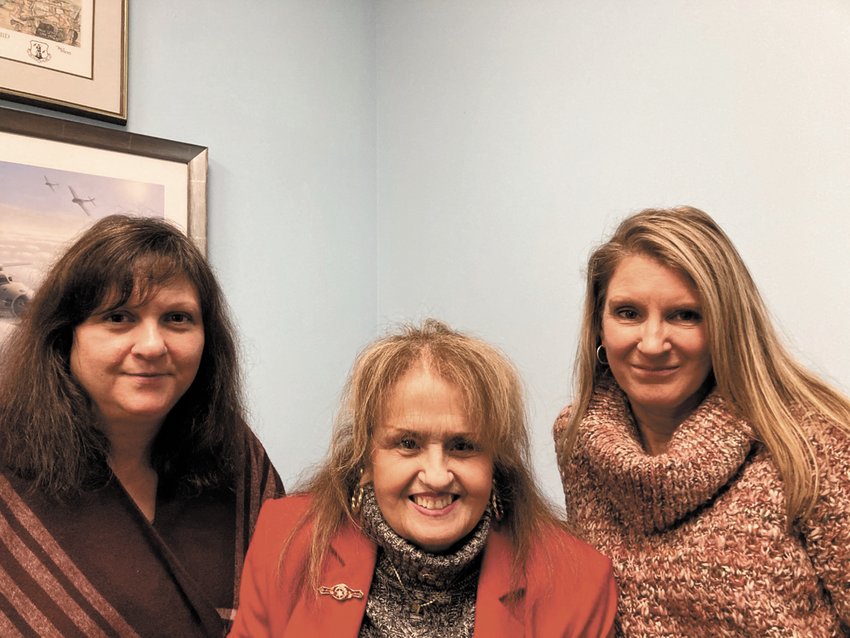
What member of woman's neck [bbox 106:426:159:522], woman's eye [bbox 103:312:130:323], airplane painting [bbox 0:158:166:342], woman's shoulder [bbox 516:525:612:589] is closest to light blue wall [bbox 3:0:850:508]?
airplane painting [bbox 0:158:166:342]

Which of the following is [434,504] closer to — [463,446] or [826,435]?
[463,446]

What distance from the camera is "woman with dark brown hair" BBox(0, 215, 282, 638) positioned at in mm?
1230

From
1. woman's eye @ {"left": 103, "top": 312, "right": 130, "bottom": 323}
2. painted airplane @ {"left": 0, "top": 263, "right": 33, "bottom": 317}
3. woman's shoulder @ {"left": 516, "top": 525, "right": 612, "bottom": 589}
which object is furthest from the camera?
A: painted airplane @ {"left": 0, "top": 263, "right": 33, "bottom": 317}

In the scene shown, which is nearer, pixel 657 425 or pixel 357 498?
pixel 357 498

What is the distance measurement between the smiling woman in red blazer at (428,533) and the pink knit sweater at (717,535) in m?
0.08

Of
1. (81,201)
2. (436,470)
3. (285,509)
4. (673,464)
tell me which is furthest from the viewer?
(81,201)

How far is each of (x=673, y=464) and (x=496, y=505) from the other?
11.2 inches

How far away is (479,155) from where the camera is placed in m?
2.27

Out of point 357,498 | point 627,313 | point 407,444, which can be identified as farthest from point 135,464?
point 627,313

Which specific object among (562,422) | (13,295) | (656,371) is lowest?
(562,422)

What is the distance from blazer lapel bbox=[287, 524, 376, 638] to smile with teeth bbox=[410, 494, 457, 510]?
0.43 ft

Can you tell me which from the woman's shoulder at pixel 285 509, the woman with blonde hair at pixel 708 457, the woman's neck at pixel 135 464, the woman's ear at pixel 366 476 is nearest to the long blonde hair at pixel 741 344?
the woman with blonde hair at pixel 708 457

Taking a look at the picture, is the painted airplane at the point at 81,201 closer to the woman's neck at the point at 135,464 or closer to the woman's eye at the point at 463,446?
the woman's neck at the point at 135,464

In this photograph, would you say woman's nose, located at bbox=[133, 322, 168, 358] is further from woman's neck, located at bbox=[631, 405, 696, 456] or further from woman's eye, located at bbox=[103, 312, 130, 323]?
woman's neck, located at bbox=[631, 405, 696, 456]
